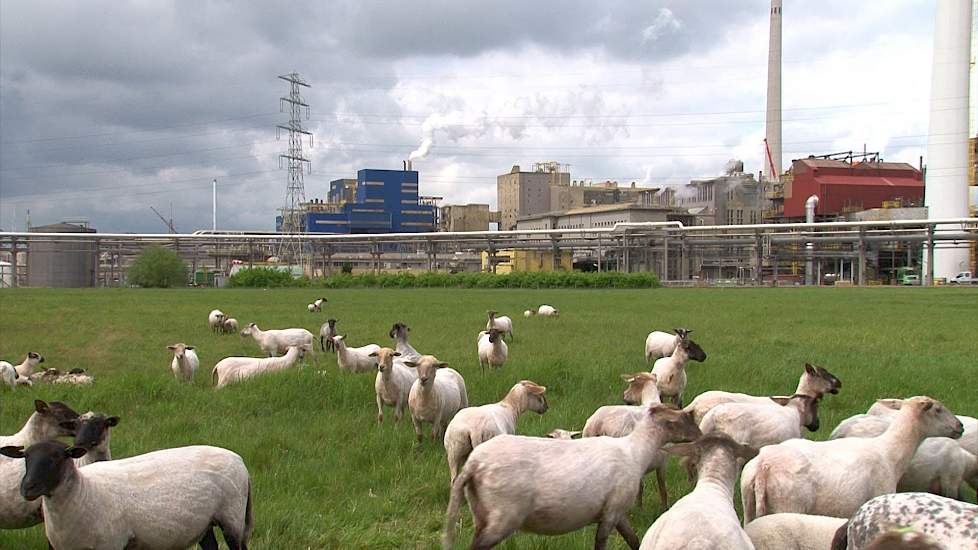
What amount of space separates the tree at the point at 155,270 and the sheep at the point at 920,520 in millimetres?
70070

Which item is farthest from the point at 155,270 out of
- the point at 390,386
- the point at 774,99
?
the point at 774,99

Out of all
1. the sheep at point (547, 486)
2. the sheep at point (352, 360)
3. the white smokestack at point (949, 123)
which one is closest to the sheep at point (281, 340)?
the sheep at point (352, 360)

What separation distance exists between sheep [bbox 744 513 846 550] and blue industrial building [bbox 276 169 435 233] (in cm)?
12195

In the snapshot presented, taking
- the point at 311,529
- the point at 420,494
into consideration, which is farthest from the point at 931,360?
the point at 311,529

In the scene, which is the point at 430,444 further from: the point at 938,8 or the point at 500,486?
the point at 938,8

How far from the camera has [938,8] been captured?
67.5 m

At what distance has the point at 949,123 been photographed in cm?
6894

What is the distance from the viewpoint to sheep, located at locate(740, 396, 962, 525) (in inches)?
227

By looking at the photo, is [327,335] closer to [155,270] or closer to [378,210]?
[155,270]

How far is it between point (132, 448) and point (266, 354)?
10.5 meters

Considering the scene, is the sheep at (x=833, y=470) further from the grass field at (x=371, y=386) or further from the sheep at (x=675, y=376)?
the sheep at (x=675, y=376)

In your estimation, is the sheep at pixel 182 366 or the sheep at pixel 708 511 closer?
the sheep at pixel 708 511

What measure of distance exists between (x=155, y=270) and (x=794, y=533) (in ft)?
229

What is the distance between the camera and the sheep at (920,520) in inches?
157
